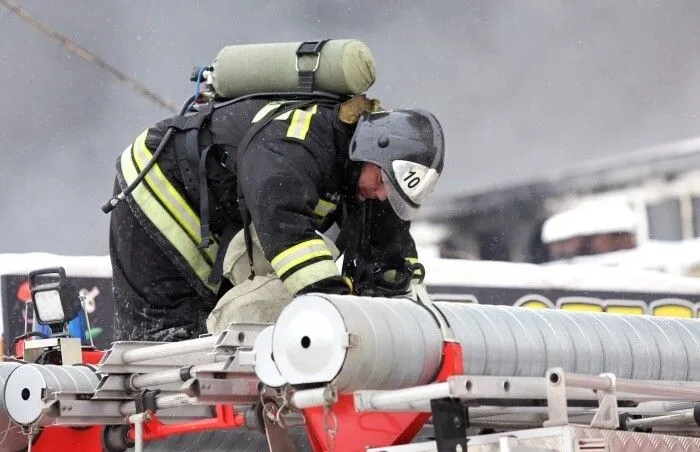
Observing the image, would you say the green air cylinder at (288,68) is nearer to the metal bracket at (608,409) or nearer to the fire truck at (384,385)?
the fire truck at (384,385)

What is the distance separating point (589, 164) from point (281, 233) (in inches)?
431

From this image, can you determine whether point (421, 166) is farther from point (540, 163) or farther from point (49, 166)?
point (540, 163)

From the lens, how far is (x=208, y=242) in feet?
12.0

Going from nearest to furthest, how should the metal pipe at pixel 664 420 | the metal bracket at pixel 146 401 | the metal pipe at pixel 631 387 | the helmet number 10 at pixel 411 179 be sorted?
the metal pipe at pixel 631 387
the metal pipe at pixel 664 420
the metal bracket at pixel 146 401
the helmet number 10 at pixel 411 179

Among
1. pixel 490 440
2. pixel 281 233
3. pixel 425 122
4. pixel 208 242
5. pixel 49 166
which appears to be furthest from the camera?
pixel 49 166

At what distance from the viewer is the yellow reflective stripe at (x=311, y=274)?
305 centimetres

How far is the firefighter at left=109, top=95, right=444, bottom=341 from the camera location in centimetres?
323

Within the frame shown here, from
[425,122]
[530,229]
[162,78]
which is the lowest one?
[530,229]

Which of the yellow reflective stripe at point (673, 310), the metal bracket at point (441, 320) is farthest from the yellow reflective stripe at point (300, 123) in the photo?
the yellow reflective stripe at point (673, 310)

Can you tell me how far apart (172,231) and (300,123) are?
1.83ft

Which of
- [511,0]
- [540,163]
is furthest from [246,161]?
[511,0]

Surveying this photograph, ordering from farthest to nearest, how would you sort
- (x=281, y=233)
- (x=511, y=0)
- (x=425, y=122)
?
(x=511, y=0) < (x=425, y=122) < (x=281, y=233)

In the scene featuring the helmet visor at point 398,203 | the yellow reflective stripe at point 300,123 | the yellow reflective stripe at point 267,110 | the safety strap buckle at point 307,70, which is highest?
the safety strap buckle at point 307,70

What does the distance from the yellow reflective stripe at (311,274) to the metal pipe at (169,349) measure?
28cm
